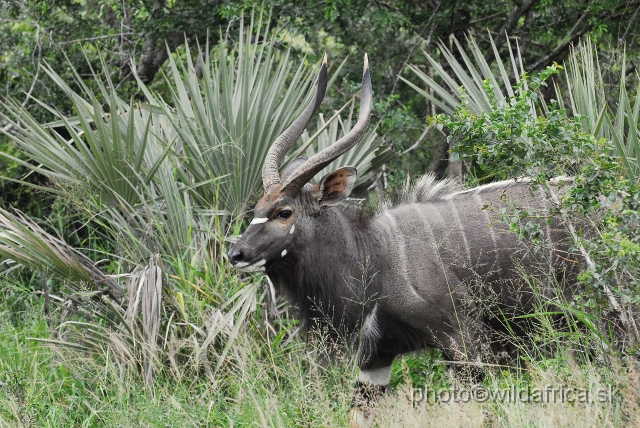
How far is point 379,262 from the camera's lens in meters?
4.88

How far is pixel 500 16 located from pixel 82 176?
4.42 meters

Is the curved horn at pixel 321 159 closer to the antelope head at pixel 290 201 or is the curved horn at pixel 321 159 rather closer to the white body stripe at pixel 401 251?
the antelope head at pixel 290 201

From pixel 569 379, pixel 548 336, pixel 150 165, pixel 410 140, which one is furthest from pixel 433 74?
pixel 569 379

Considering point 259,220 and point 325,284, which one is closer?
point 259,220

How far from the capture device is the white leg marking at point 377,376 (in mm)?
5058

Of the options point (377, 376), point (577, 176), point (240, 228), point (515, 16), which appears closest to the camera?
point (577, 176)

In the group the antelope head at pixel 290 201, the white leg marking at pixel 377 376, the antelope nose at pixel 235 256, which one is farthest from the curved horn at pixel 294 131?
the white leg marking at pixel 377 376

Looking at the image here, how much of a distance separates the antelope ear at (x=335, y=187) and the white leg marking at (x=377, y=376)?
3.29 ft


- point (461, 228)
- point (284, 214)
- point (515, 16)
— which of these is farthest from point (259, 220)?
point (515, 16)

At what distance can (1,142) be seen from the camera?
8.47 meters

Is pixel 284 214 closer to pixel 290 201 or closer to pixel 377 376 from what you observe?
pixel 290 201

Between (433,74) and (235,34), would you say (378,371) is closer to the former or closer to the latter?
(235,34)

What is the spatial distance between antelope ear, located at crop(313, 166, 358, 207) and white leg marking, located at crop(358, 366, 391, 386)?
1002 mm

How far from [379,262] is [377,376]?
0.70 m
